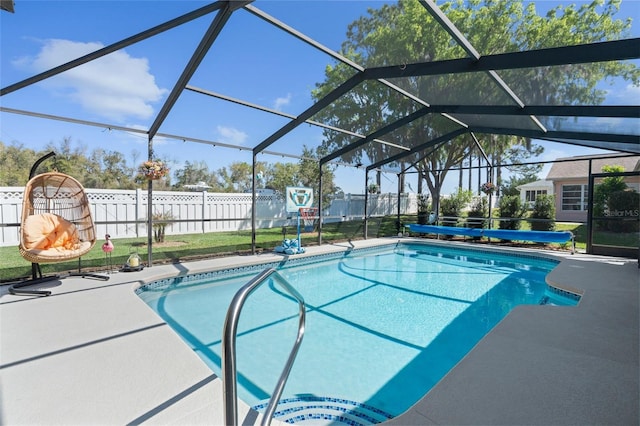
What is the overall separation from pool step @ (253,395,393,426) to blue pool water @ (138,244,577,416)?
6cm

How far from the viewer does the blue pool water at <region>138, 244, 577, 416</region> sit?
283 centimetres

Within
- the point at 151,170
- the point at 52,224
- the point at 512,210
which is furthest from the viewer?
the point at 512,210

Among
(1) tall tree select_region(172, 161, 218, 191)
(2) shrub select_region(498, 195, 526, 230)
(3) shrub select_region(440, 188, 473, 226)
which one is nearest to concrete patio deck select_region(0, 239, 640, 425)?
(2) shrub select_region(498, 195, 526, 230)

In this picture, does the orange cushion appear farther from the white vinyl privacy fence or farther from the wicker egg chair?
the white vinyl privacy fence

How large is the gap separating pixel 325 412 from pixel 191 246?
6579 millimetres

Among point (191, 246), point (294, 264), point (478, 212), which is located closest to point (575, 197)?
point (478, 212)

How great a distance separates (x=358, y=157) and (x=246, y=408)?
841cm

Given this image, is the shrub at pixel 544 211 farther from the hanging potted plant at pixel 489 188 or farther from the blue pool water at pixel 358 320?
the blue pool water at pixel 358 320

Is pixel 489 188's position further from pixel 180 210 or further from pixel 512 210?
pixel 180 210

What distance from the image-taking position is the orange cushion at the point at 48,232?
4074mm

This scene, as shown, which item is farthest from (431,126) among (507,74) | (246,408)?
(246,408)

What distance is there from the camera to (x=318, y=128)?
7.15 m

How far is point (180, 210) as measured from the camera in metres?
9.94

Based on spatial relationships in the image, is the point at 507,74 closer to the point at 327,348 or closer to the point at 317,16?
the point at 317,16
